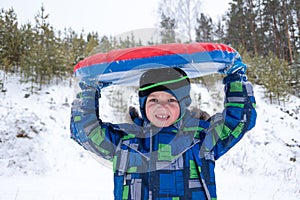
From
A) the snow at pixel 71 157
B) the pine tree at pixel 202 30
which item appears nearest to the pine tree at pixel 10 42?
the snow at pixel 71 157

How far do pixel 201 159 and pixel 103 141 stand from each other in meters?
0.56

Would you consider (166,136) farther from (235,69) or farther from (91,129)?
(235,69)

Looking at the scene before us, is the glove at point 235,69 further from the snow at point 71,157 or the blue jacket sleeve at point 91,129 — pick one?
the blue jacket sleeve at point 91,129

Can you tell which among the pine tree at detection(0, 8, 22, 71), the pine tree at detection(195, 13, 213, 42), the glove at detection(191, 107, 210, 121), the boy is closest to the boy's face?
the boy

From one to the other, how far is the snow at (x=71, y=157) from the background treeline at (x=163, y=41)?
1.35 feet

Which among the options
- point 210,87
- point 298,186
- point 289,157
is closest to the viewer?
point 210,87

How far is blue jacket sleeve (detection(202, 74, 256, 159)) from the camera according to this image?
4.75ft

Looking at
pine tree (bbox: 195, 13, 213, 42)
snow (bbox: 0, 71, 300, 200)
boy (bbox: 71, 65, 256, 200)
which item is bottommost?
snow (bbox: 0, 71, 300, 200)

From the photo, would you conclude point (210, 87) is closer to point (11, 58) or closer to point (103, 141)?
point (103, 141)

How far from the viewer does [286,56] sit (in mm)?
20031

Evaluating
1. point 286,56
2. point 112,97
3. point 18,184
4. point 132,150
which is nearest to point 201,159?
point 132,150

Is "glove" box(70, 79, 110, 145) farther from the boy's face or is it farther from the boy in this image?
the boy's face

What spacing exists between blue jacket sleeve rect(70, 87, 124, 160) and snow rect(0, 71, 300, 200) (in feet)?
0.69

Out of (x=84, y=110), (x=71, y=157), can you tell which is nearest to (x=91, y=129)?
(x=84, y=110)
